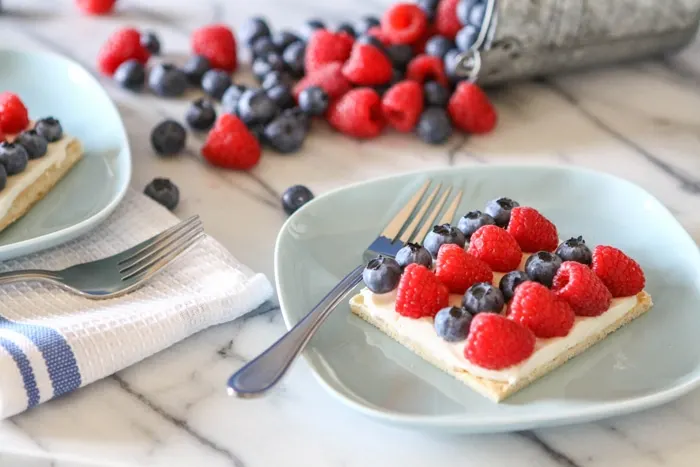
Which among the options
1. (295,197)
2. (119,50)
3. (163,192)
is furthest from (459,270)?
(119,50)

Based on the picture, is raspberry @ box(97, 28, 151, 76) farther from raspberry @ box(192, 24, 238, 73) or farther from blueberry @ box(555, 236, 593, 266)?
blueberry @ box(555, 236, 593, 266)

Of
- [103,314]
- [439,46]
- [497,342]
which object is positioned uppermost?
[439,46]

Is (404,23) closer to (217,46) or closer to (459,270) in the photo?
(217,46)

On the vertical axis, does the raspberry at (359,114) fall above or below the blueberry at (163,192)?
above

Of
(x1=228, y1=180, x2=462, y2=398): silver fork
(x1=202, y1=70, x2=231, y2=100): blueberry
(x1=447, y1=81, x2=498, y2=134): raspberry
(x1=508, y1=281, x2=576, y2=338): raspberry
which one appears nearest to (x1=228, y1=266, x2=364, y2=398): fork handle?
(x1=228, y1=180, x2=462, y2=398): silver fork

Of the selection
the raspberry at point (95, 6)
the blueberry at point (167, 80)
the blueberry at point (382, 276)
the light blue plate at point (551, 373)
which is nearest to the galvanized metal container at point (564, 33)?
the light blue plate at point (551, 373)

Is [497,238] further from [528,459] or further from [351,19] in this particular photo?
[351,19]

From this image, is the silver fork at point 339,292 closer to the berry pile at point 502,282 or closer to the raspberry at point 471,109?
the berry pile at point 502,282
